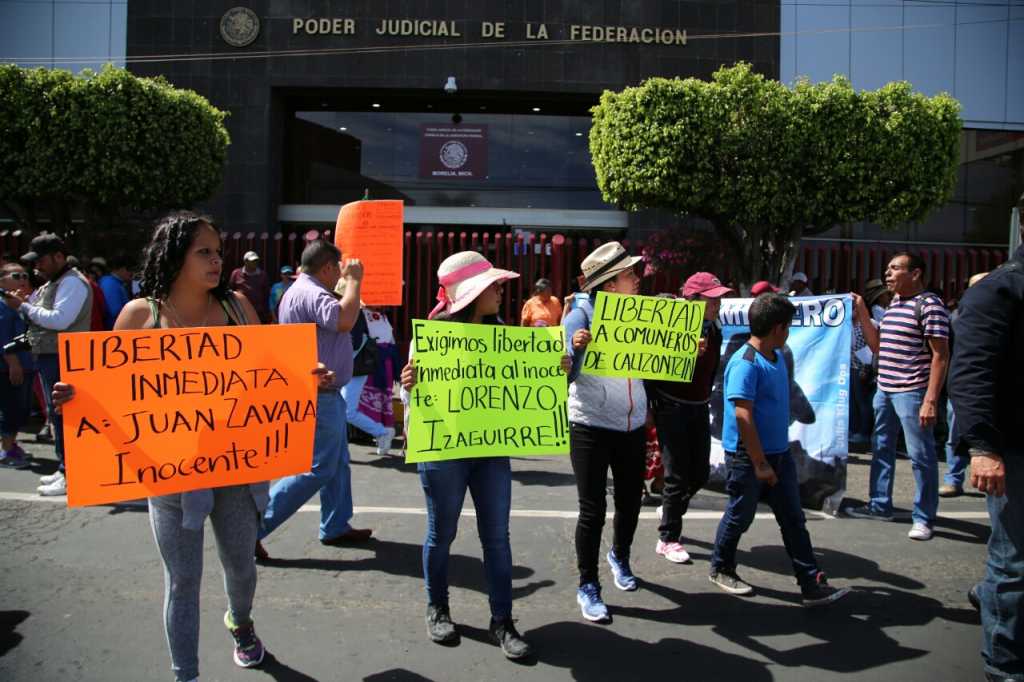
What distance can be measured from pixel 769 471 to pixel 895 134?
10991 mm

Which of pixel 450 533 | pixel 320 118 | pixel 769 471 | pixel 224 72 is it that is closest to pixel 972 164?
pixel 320 118

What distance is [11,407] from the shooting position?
7543mm

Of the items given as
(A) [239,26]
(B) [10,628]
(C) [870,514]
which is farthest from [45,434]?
(A) [239,26]

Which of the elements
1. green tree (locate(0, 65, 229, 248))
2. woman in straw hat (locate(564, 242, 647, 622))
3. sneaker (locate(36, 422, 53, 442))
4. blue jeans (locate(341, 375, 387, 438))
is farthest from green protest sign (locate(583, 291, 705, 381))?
green tree (locate(0, 65, 229, 248))

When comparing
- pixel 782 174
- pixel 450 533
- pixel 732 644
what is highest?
pixel 782 174

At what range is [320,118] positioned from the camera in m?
19.9

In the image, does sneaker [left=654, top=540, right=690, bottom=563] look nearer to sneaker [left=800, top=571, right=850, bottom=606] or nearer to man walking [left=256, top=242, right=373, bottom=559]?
sneaker [left=800, top=571, right=850, bottom=606]

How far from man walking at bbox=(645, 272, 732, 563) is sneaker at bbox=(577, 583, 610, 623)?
1.05 meters

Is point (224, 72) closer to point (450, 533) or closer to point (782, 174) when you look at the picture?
point (782, 174)

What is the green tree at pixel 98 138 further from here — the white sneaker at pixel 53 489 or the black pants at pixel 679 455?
the black pants at pixel 679 455

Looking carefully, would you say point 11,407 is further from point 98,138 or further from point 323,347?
point 98,138

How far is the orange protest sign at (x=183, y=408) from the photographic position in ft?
9.75

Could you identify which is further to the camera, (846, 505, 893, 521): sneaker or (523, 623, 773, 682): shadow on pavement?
(846, 505, 893, 521): sneaker

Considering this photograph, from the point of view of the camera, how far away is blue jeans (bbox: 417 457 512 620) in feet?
12.0
